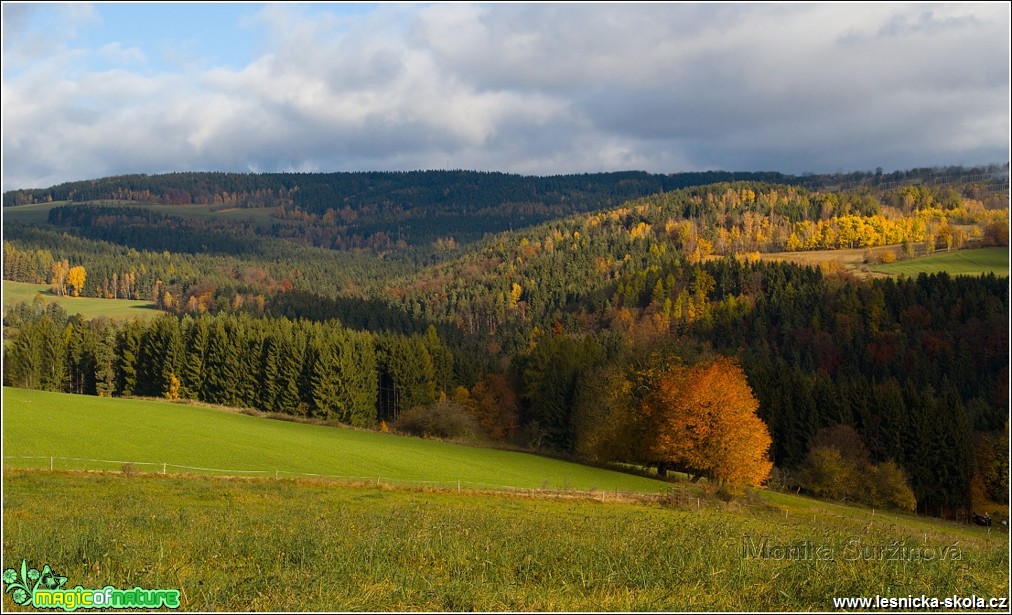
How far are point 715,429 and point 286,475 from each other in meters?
29.2

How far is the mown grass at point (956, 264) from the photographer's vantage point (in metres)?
149

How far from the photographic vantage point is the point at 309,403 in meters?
98.7

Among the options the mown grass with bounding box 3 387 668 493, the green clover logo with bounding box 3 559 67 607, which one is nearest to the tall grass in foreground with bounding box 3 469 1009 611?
the green clover logo with bounding box 3 559 67 607

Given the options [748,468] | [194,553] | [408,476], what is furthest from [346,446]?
[194,553]

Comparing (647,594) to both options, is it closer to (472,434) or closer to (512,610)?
(512,610)

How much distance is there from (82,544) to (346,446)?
48.7 metres

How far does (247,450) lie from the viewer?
56062mm

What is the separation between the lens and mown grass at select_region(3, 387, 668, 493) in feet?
164

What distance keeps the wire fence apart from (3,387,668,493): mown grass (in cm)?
21

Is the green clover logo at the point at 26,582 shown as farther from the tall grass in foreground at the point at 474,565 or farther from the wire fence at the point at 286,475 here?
the wire fence at the point at 286,475

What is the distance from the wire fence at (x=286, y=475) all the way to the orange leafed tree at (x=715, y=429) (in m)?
11.3

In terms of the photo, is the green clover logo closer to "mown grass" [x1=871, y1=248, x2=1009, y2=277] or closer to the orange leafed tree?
the orange leafed tree

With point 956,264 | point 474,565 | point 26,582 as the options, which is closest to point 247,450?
point 474,565

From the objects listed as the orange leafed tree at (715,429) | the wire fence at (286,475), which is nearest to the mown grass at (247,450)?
the wire fence at (286,475)
